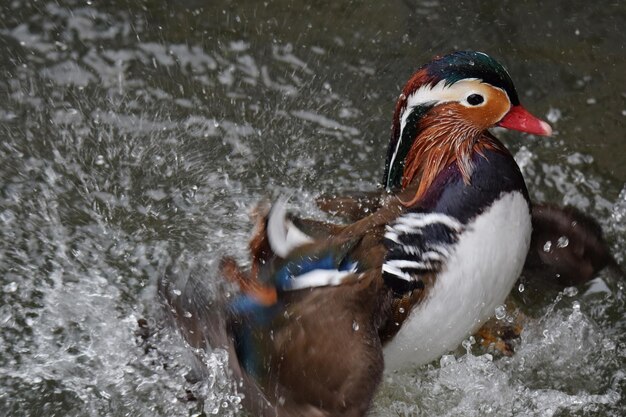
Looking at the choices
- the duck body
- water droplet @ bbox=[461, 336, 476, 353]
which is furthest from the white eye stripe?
water droplet @ bbox=[461, 336, 476, 353]

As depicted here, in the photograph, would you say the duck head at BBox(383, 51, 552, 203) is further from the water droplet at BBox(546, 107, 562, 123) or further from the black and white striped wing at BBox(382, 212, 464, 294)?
the water droplet at BBox(546, 107, 562, 123)

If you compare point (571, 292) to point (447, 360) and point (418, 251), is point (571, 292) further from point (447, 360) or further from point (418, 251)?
point (418, 251)

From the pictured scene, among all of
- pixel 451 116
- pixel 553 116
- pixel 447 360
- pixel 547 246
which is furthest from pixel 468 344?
pixel 553 116

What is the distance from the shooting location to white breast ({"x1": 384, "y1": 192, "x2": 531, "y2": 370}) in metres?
2.20

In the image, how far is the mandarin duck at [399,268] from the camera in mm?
2104

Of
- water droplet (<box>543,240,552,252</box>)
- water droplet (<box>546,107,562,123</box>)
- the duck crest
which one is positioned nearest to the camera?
the duck crest

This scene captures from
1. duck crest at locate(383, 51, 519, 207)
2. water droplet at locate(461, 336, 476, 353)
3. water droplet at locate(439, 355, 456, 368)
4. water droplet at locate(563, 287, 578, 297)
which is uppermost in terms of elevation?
duck crest at locate(383, 51, 519, 207)

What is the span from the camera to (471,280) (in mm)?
2209

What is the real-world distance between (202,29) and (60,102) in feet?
2.08

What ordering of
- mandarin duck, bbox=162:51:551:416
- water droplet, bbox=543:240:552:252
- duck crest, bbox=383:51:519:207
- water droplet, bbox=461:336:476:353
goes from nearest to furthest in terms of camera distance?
mandarin duck, bbox=162:51:551:416 → duck crest, bbox=383:51:519:207 → water droplet, bbox=543:240:552:252 → water droplet, bbox=461:336:476:353

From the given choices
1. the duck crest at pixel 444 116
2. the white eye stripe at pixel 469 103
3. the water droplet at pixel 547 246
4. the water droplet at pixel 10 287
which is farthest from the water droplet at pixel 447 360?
the water droplet at pixel 10 287

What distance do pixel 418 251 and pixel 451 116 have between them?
414 mm

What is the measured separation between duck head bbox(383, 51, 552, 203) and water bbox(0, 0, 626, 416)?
1.92 feet

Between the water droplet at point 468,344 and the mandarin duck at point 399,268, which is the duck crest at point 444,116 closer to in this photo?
the mandarin duck at point 399,268
